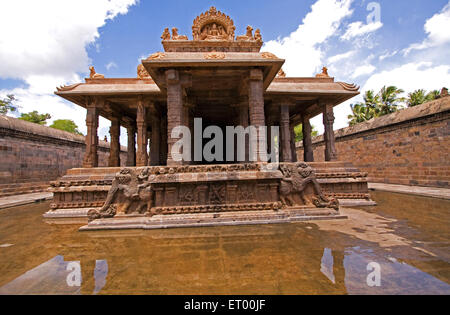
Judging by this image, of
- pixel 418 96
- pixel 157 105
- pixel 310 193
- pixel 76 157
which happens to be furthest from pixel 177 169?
pixel 418 96

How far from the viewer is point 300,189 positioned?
506 cm

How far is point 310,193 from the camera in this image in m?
5.21

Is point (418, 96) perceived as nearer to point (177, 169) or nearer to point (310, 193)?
point (310, 193)

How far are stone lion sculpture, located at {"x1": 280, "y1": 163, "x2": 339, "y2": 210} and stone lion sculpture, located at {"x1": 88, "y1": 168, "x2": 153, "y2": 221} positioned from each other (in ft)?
11.5

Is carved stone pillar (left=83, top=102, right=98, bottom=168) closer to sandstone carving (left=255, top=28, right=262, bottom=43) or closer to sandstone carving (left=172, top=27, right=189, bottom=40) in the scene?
sandstone carving (left=172, top=27, right=189, bottom=40)

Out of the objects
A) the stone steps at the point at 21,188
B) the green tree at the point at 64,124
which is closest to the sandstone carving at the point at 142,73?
the stone steps at the point at 21,188

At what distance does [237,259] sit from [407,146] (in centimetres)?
1298

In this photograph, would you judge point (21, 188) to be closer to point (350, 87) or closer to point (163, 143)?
point (163, 143)

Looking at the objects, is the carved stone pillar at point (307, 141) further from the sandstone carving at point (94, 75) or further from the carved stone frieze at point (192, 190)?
the sandstone carving at point (94, 75)

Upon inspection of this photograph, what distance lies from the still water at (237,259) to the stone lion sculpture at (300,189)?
2.27 ft

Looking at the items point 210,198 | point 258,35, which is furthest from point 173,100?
point 258,35

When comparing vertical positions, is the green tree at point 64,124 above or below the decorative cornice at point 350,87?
above

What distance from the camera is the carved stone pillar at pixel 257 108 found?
5.37 meters

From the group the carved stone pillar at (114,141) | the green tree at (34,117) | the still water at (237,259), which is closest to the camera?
the still water at (237,259)
